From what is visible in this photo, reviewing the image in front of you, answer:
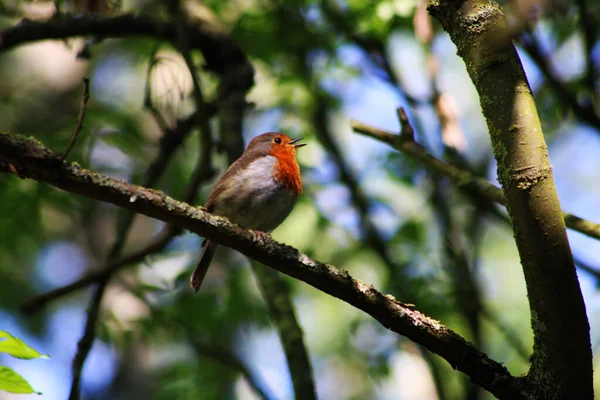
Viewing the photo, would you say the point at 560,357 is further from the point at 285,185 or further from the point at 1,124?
the point at 1,124

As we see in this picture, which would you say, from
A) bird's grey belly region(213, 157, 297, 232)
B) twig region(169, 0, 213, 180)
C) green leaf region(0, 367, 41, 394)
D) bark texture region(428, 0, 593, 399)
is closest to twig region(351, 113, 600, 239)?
bark texture region(428, 0, 593, 399)

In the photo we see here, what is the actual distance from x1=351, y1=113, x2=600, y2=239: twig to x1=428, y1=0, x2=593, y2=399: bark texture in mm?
716

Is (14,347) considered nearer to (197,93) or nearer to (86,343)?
(86,343)

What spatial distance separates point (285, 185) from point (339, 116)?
329 cm

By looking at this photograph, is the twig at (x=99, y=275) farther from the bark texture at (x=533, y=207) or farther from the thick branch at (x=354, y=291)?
the bark texture at (x=533, y=207)

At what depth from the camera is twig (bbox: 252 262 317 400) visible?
3578 millimetres

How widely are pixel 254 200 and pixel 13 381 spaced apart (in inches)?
107

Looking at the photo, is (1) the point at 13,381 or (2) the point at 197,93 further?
(2) the point at 197,93

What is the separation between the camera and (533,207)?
2.08 m

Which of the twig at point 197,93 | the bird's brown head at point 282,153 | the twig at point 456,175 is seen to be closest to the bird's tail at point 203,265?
the bird's brown head at point 282,153

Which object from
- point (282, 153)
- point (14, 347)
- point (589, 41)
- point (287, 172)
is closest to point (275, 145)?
point (282, 153)

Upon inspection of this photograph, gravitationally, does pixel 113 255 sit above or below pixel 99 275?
above

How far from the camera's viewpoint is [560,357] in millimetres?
2105

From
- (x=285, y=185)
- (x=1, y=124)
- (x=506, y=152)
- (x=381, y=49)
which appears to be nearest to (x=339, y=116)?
(x=381, y=49)
